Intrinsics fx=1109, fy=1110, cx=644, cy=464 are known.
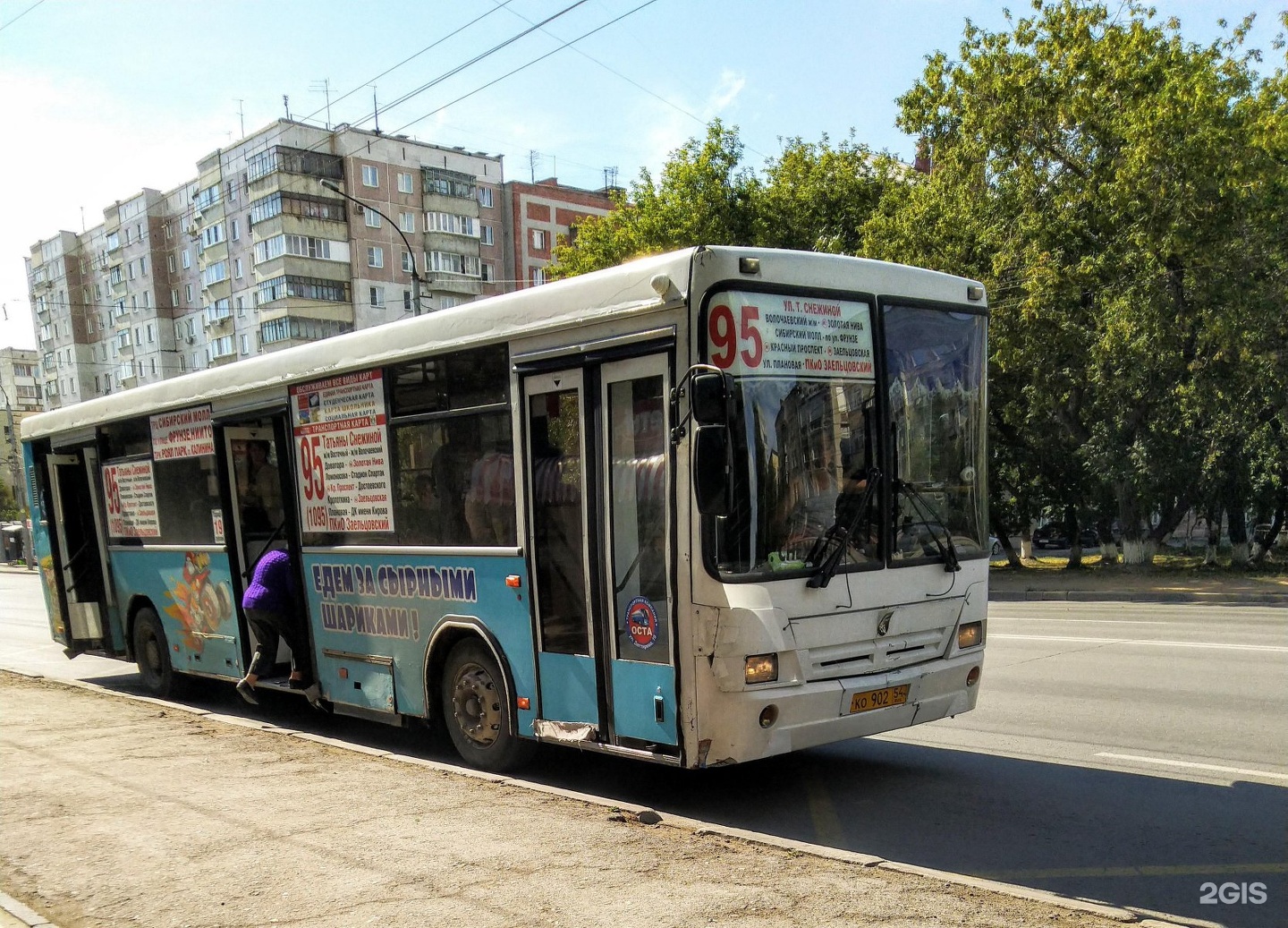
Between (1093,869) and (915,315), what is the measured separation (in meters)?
3.19

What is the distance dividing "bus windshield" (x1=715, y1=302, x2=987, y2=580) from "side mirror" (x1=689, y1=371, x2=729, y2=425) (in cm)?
18

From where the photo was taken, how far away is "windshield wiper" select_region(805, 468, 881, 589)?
19.5 feet

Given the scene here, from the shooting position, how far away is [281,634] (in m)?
9.21

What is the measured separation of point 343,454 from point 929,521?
451cm

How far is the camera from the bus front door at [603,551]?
20.1 feet

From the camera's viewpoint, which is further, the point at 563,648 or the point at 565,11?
the point at 565,11

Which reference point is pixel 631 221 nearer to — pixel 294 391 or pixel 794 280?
pixel 294 391

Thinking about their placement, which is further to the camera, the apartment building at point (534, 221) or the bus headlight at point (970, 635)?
the apartment building at point (534, 221)

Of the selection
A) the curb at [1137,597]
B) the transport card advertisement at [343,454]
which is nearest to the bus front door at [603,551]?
the transport card advertisement at [343,454]

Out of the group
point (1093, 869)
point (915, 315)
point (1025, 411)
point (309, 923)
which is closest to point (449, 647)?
point (309, 923)

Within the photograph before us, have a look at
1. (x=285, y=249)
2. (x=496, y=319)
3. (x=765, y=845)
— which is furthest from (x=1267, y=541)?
(x=285, y=249)

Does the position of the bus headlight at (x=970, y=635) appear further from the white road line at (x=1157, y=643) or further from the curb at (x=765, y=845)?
the white road line at (x=1157, y=643)

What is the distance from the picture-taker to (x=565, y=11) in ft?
41.1

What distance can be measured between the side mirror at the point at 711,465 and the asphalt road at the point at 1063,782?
187cm
